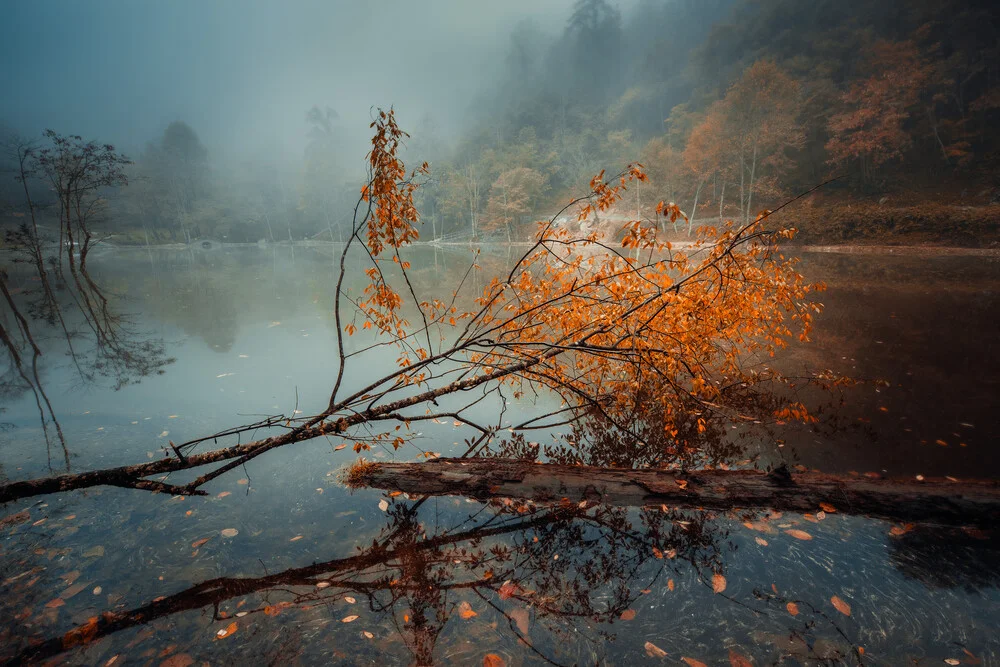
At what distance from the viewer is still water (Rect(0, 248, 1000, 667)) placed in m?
2.86

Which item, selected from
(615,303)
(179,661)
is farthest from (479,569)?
(615,303)

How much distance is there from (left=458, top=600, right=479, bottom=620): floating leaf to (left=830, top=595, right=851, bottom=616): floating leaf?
8.55 feet

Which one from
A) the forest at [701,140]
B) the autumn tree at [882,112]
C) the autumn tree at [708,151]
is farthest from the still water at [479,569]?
the autumn tree at [708,151]

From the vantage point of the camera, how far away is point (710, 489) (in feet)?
13.4

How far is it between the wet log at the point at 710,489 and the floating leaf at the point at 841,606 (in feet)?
3.13

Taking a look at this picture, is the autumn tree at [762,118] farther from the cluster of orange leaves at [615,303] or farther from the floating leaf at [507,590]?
the floating leaf at [507,590]

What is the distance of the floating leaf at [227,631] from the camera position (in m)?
2.99

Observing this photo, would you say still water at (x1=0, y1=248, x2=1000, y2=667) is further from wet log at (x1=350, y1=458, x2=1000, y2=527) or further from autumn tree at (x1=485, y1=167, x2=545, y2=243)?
autumn tree at (x1=485, y1=167, x2=545, y2=243)

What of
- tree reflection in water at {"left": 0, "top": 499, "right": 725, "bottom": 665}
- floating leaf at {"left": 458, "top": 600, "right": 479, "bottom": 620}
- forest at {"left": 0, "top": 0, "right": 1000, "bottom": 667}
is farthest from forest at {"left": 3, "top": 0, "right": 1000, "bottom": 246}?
floating leaf at {"left": 458, "top": 600, "right": 479, "bottom": 620}

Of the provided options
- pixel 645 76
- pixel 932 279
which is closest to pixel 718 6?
pixel 645 76

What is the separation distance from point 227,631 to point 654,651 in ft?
9.76

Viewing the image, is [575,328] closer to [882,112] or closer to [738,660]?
[738,660]

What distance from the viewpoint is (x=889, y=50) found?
3291 centimetres

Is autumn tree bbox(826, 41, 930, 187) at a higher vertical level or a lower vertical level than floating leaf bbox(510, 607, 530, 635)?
higher
